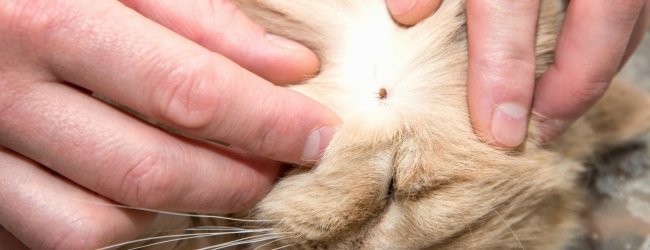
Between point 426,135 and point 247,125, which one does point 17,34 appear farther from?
point 426,135

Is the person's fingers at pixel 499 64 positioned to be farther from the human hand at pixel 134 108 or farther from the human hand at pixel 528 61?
the human hand at pixel 134 108

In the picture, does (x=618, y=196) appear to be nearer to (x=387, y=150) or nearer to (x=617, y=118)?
(x=617, y=118)

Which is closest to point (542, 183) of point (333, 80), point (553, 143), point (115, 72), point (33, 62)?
point (553, 143)

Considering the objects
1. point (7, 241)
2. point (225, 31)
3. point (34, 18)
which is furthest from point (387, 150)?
point (7, 241)

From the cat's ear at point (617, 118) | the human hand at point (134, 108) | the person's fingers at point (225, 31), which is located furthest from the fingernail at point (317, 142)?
the cat's ear at point (617, 118)

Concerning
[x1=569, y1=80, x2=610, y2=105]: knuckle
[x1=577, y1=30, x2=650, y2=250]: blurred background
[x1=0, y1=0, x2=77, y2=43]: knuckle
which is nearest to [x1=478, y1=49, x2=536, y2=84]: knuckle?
[x1=569, y1=80, x2=610, y2=105]: knuckle

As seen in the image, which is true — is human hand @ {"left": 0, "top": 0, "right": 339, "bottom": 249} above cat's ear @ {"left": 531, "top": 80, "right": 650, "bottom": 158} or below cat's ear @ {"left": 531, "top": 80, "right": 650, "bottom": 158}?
above

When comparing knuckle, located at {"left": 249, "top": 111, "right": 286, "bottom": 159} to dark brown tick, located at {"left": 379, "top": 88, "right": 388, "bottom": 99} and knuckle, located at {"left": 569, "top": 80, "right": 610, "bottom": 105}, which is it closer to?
dark brown tick, located at {"left": 379, "top": 88, "right": 388, "bottom": 99}
